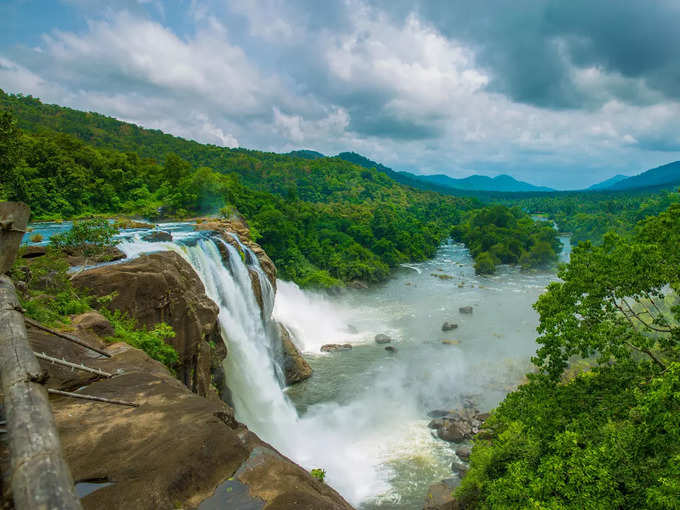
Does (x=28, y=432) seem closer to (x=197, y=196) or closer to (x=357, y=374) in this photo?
(x=357, y=374)

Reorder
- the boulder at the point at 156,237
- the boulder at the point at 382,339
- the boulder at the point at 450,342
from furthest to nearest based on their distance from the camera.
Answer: the boulder at the point at 382,339
the boulder at the point at 450,342
the boulder at the point at 156,237

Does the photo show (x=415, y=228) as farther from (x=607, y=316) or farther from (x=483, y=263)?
(x=607, y=316)

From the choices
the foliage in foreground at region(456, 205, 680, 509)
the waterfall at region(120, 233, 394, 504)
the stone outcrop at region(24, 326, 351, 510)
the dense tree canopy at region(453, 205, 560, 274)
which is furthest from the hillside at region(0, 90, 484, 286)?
the foliage in foreground at region(456, 205, 680, 509)

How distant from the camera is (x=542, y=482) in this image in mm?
8953

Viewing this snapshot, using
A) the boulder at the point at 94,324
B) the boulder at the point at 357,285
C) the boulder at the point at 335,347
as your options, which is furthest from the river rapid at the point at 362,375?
the boulder at the point at 357,285

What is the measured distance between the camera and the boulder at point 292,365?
23016mm

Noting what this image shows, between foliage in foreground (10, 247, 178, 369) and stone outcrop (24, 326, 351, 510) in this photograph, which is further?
foliage in foreground (10, 247, 178, 369)

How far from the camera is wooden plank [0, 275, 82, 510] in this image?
1990 millimetres

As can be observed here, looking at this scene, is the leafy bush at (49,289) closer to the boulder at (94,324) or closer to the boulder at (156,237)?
the boulder at (94,324)

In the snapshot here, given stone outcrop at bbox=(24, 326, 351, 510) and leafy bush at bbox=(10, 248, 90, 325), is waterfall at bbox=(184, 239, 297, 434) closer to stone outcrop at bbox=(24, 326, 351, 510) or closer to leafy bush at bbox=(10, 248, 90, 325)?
leafy bush at bbox=(10, 248, 90, 325)

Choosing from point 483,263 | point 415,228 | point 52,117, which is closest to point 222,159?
point 52,117

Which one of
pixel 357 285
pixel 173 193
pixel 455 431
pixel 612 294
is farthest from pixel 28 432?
pixel 357 285

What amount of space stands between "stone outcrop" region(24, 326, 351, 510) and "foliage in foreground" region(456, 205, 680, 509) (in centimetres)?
651

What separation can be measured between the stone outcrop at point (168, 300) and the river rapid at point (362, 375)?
2.66 metres
